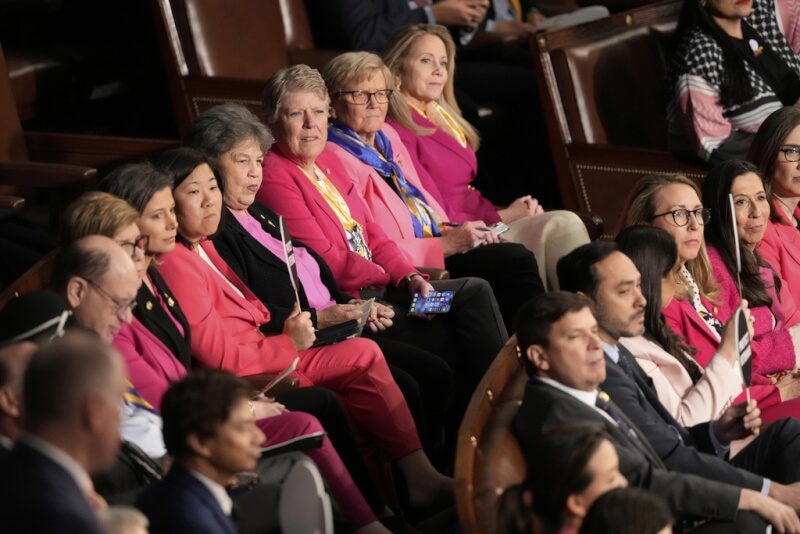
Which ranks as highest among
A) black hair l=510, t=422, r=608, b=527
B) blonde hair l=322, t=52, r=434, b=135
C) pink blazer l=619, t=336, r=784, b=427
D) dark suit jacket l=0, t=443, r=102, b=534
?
blonde hair l=322, t=52, r=434, b=135

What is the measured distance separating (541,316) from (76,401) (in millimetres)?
969

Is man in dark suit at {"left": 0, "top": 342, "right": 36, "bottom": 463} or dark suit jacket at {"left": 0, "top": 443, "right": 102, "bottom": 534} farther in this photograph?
man in dark suit at {"left": 0, "top": 342, "right": 36, "bottom": 463}

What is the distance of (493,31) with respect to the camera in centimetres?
561

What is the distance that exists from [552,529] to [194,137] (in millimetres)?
1601

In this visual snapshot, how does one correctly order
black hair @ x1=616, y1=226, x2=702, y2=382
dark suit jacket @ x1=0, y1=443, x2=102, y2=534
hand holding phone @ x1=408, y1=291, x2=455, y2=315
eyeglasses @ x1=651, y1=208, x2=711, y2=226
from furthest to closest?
hand holding phone @ x1=408, y1=291, x2=455, y2=315, eyeglasses @ x1=651, y1=208, x2=711, y2=226, black hair @ x1=616, y1=226, x2=702, y2=382, dark suit jacket @ x1=0, y1=443, x2=102, y2=534

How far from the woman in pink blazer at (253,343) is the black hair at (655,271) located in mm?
589

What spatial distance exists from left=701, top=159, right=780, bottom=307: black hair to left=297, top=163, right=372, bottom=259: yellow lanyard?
0.92 m

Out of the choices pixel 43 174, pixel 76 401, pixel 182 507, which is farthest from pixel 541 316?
pixel 43 174

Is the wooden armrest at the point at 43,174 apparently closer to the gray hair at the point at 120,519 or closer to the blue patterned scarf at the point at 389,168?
the blue patterned scarf at the point at 389,168

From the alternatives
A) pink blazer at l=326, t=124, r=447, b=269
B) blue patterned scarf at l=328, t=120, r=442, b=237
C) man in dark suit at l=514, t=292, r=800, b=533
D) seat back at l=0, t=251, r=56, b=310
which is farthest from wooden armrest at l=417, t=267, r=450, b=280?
man in dark suit at l=514, t=292, r=800, b=533

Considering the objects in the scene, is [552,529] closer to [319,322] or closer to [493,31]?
[319,322]

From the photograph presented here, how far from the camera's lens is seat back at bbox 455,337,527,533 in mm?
2328

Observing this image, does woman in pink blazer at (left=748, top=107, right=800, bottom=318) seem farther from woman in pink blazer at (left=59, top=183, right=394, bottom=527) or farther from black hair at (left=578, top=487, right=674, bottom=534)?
black hair at (left=578, top=487, right=674, bottom=534)

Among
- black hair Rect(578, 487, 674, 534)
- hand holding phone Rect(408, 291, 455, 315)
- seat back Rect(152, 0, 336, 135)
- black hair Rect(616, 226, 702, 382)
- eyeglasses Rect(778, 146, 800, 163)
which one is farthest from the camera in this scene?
seat back Rect(152, 0, 336, 135)
